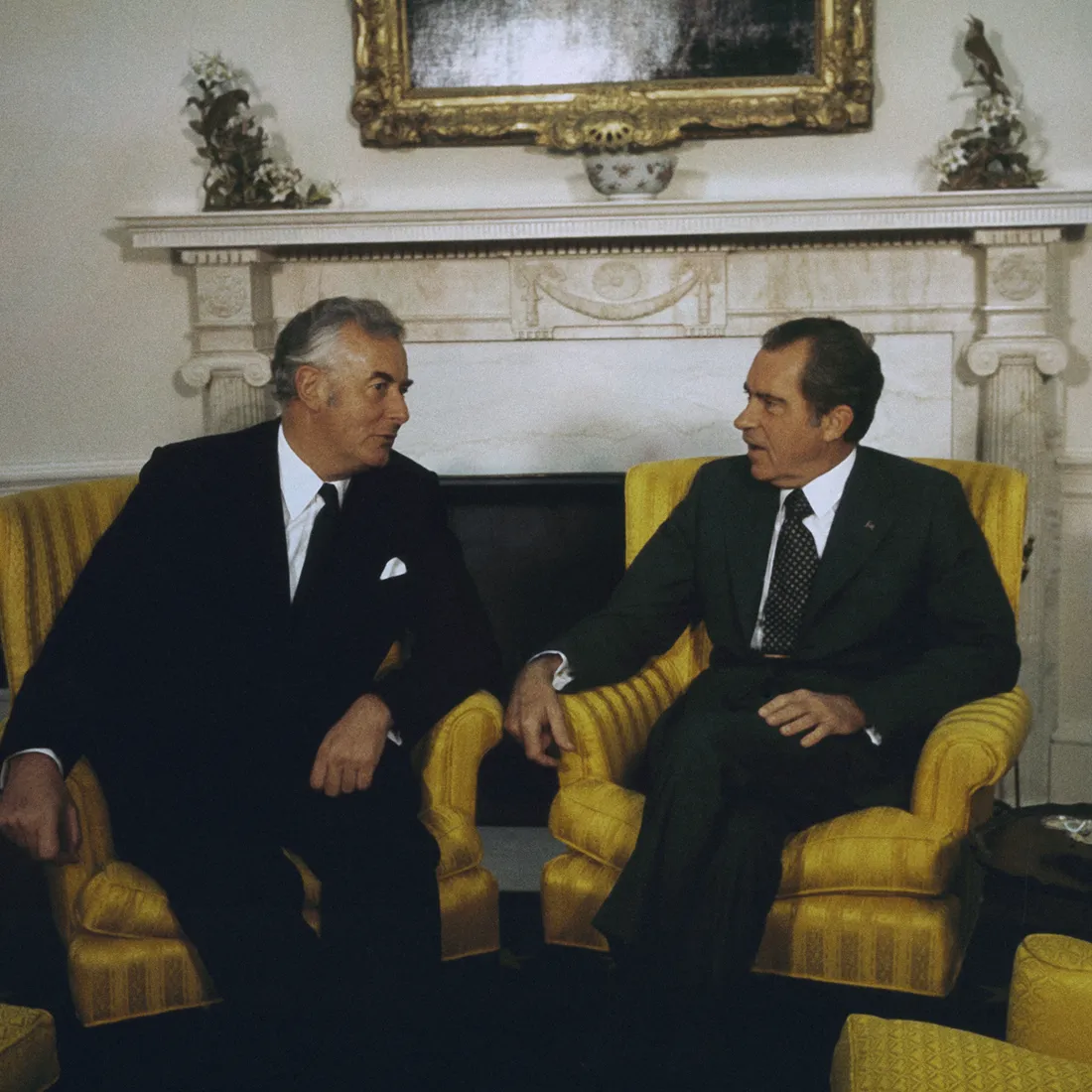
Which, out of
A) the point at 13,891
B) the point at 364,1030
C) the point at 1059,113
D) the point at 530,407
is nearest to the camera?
the point at 364,1030

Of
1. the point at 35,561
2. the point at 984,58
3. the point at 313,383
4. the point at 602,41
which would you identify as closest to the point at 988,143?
Result: the point at 984,58

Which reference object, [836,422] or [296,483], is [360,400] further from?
[836,422]

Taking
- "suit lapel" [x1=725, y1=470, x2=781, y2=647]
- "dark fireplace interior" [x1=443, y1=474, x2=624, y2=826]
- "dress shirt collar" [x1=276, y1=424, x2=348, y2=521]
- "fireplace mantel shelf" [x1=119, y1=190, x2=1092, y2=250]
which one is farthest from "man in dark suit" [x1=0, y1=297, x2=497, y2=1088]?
"fireplace mantel shelf" [x1=119, y1=190, x2=1092, y2=250]

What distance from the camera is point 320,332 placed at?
246 centimetres

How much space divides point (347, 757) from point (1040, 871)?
1.14m

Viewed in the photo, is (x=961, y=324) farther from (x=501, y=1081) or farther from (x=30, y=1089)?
(x=30, y=1089)

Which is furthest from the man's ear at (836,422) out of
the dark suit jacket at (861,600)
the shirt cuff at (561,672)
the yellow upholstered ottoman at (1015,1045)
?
the yellow upholstered ottoman at (1015,1045)

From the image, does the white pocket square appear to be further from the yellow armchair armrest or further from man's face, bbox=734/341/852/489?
man's face, bbox=734/341/852/489

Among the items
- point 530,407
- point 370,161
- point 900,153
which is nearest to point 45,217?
point 370,161

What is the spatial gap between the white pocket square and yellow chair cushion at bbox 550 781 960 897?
62 centimetres

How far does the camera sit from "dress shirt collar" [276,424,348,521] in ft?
8.21

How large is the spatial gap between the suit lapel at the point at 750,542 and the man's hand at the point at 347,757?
0.78m

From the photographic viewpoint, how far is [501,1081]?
2.33 meters

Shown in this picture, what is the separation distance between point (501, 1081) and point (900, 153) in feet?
9.34
